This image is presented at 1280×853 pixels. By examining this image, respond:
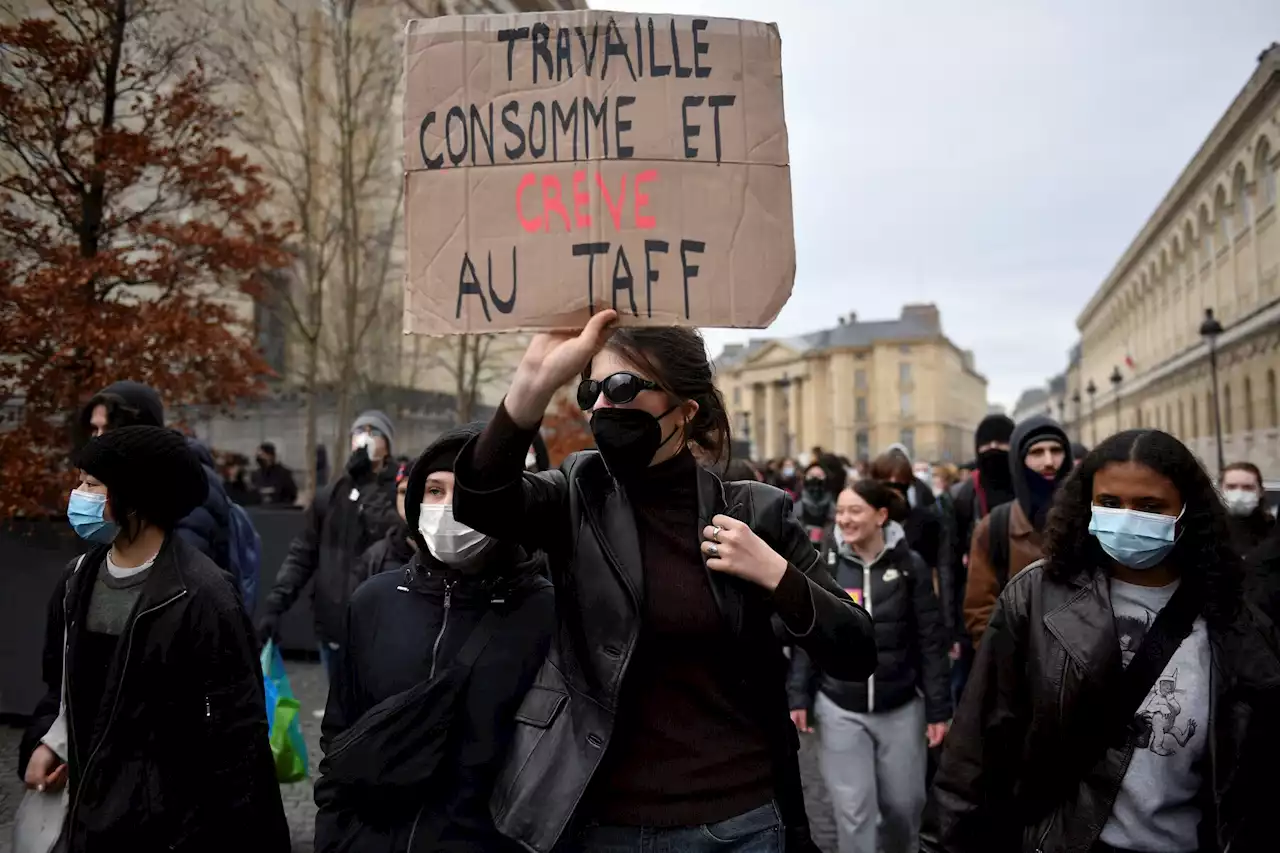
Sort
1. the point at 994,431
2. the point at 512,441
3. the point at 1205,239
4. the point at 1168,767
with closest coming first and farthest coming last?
the point at 512,441
the point at 1168,767
the point at 994,431
the point at 1205,239

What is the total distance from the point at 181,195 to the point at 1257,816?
7853 millimetres

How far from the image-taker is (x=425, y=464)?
240cm

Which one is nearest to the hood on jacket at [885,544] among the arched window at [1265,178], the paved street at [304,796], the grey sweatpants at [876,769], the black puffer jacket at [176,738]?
the grey sweatpants at [876,769]

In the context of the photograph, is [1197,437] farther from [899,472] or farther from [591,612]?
[591,612]

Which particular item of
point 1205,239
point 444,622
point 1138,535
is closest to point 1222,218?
point 1205,239

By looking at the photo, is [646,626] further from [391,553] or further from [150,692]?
[391,553]

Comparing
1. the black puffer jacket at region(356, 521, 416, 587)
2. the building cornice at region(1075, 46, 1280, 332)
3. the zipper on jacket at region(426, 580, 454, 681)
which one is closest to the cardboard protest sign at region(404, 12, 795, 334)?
the zipper on jacket at region(426, 580, 454, 681)

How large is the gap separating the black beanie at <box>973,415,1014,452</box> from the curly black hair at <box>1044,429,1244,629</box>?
3.59 metres

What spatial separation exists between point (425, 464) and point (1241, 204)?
45.2m

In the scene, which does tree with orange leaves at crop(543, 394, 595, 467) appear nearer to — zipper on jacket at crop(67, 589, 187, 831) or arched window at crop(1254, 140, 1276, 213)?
zipper on jacket at crop(67, 589, 187, 831)

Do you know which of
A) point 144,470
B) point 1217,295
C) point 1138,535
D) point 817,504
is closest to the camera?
point 1138,535

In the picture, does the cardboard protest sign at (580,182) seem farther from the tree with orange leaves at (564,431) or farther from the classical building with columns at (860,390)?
the classical building with columns at (860,390)

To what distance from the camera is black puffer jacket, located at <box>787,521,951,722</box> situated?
450cm

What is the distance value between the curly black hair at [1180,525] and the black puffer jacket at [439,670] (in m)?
1.47
